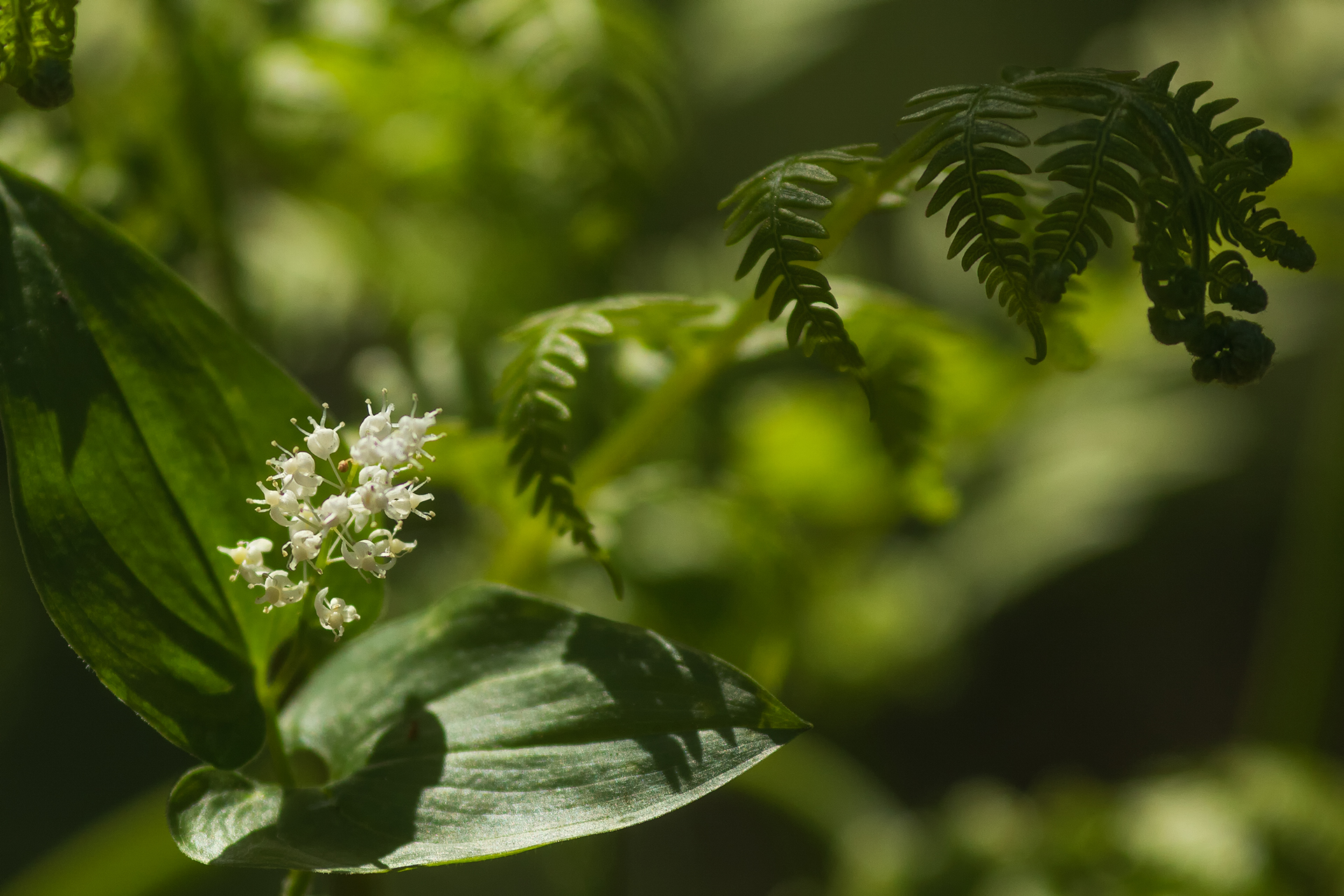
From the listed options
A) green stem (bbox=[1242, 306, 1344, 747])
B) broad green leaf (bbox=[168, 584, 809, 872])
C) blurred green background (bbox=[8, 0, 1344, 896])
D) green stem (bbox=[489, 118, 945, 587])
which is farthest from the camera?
green stem (bbox=[1242, 306, 1344, 747])

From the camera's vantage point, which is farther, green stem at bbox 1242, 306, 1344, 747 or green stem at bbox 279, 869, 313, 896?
green stem at bbox 1242, 306, 1344, 747

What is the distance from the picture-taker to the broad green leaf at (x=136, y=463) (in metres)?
0.49

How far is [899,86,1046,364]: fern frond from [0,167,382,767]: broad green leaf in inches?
13.6

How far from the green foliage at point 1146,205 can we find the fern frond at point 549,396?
0.18m

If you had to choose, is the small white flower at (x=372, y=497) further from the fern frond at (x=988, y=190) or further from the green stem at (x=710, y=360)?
the fern frond at (x=988, y=190)

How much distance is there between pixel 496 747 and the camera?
0.49m

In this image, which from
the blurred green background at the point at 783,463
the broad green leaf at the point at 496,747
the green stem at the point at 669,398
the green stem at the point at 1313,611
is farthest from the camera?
the green stem at the point at 1313,611

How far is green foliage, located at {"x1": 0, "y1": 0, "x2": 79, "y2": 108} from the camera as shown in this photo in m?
0.49

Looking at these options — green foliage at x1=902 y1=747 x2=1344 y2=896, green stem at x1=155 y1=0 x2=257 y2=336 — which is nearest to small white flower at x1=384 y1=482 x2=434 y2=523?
green stem at x1=155 y1=0 x2=257 y2=336

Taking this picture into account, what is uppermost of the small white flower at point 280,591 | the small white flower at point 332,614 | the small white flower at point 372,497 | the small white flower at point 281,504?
the small white flower at point 372,497

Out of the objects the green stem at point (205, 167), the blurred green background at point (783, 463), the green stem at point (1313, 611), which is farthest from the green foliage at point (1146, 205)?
the green stem at point (1313, 611)

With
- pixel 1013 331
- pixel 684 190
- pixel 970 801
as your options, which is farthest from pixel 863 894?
pixel 684 190

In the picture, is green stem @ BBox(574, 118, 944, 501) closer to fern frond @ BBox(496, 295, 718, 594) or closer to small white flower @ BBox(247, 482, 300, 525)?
fern frond @ BBox(496, 295, 718, 594)

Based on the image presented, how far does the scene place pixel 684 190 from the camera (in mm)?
2104
